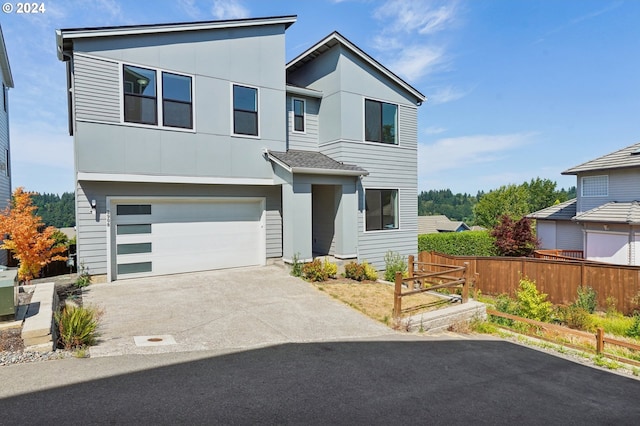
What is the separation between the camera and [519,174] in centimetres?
5125

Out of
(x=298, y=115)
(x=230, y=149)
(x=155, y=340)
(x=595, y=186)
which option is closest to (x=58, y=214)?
(x=298, y=115)

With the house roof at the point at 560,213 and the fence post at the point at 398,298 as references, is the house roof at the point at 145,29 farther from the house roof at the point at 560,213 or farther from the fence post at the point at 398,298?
the house roof at the point at 560,213

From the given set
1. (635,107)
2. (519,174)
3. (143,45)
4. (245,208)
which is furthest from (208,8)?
(519,174)

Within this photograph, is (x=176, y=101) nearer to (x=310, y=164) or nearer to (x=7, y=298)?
(x=310, y=164)

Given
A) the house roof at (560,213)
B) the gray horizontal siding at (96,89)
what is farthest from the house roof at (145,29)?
the house roof at (560,213)

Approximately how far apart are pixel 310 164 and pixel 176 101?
14.6 feet

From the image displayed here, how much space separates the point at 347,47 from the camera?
13078mm

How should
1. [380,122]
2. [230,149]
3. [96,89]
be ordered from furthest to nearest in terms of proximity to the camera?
[380,122] < [230,149] < [96,89]

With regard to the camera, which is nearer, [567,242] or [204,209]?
[204,209]

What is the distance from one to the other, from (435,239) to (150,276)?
49.7ft

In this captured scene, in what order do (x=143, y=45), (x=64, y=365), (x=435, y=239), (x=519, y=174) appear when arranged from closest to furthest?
(x=64, y=365)
(x=143, y=45)
(x=435, y=239)
(x=519, y=174)

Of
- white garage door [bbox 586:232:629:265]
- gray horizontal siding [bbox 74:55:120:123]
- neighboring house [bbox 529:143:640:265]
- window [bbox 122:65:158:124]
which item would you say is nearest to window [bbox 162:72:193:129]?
window [bbox 122:65:158:124]

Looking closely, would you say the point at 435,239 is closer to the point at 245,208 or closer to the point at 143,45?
the point at 245,208

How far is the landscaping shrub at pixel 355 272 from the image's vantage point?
445 inches
